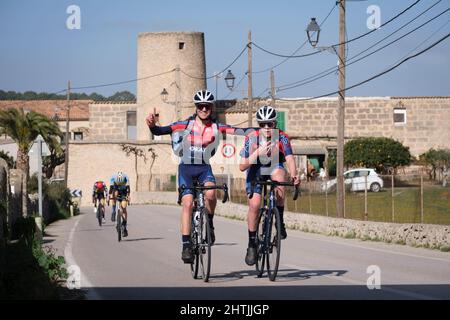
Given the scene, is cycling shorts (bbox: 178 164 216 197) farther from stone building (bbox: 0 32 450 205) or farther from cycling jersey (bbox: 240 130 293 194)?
stone building (bbox: 0 32 450 205)

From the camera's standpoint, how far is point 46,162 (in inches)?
2958

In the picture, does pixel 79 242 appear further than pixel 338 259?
Yes

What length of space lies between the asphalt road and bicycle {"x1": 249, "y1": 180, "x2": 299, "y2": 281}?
0.22 m

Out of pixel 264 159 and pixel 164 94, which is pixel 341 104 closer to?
pixel 264 159

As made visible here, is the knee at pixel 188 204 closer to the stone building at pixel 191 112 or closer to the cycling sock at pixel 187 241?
the cycling sock at pixel 187 241

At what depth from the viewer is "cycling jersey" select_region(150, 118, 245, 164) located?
42.4 feet

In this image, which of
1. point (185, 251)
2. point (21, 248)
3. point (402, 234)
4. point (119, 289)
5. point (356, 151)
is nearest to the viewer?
point (119, 289)

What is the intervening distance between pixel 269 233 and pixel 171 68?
58808 millimetres

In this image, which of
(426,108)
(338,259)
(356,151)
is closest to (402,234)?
(338,259)

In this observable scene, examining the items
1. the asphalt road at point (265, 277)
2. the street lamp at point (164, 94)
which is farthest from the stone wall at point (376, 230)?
the street lamp at point (164, 94)
